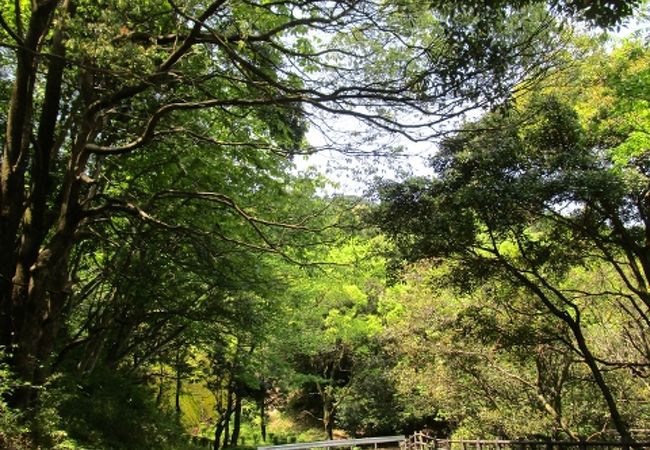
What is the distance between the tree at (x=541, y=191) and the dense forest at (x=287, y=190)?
3 cm

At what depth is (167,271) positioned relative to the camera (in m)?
10.2

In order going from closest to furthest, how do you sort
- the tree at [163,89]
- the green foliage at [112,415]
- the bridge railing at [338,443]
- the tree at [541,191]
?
the tree at [163,89] < the tree at [541,191] < the green foliage at [112,415] < the bridge railing at [338,443]

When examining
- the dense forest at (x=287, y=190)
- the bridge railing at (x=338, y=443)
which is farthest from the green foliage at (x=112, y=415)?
the bridge railing at (x=338, y=443)

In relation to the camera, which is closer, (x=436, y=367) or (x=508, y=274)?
(x=508, y=274)

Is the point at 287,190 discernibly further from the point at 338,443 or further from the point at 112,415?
the point at 338,443

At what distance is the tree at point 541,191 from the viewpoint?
7.02m

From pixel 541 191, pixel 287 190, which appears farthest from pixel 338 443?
pixel 541 191

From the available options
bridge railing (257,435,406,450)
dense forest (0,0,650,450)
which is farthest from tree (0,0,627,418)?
bridge railing (257,435,406,450)

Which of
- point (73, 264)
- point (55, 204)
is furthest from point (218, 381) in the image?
point (55, 204)

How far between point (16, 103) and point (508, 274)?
780 cm

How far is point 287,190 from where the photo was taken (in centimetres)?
1055

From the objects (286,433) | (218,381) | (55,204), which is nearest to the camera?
(55,204)

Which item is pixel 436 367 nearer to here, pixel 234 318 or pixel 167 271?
pixel 234 318

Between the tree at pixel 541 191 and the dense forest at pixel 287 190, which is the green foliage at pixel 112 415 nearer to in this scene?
the dense forest at pixel 287 190
